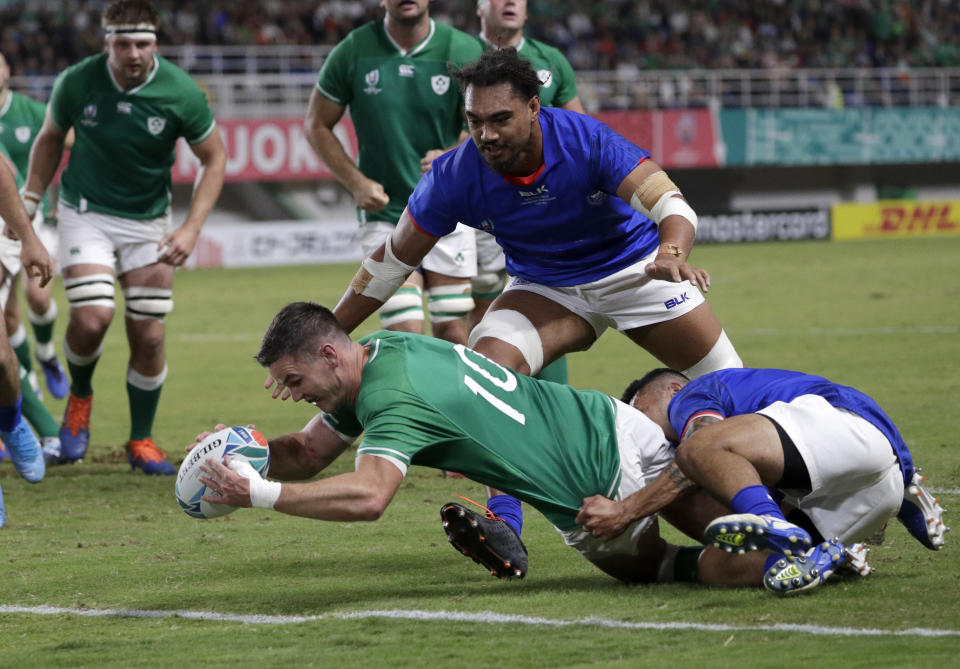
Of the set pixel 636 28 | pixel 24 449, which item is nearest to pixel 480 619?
pixel 24 449

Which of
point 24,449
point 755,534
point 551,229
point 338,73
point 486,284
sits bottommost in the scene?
point 24,449

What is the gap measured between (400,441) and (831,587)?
1.53 meters

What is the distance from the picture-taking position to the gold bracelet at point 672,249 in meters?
5.12

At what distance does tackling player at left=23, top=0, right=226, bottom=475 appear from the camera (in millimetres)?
8258

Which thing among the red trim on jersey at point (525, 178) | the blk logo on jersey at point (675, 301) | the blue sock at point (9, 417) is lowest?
A: the blue sock at point (9, 417)

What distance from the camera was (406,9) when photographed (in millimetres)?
8031

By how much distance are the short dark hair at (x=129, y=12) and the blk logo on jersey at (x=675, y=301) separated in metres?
3.80

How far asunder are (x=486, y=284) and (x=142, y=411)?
2274 millimetres

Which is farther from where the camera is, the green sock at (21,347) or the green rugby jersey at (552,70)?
the green sock at (21,347)

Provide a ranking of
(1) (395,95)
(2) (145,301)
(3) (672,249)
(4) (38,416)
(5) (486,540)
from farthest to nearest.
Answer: (4) (38,416) → (2) (145,301) → (1) (395,95) → (3) (672,249) → (5) (486,540)

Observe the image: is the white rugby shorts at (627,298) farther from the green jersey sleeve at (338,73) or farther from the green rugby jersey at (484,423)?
the green jersey sleeve at (338,73)

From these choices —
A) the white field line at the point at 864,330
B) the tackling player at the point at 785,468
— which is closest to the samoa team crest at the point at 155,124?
the tackling player at the point at 785,468

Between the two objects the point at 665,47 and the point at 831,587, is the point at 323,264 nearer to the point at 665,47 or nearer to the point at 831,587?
the point at 665,47

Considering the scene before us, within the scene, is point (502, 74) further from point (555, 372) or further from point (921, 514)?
point (555, 372)
